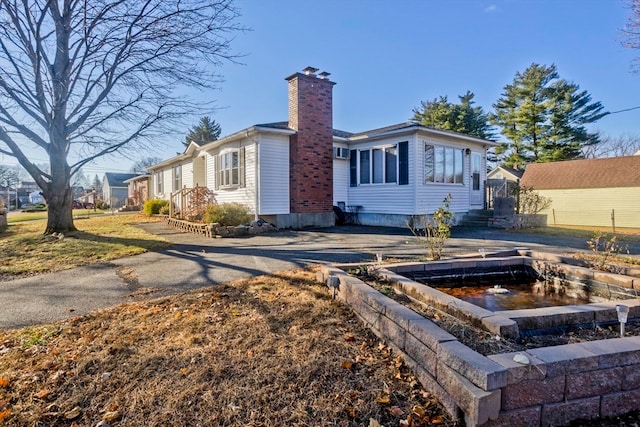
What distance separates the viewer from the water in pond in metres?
4.05

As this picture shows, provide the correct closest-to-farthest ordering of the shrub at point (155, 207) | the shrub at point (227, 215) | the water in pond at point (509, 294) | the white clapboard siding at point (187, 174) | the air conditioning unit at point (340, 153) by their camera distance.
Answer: the water in pond at point (509, 294)
the shrub at point (227, 215)
the air conditioning unit at point (340, 153)
the white clapboard siding at point (187, 174)
the shrub at point (155, 207)

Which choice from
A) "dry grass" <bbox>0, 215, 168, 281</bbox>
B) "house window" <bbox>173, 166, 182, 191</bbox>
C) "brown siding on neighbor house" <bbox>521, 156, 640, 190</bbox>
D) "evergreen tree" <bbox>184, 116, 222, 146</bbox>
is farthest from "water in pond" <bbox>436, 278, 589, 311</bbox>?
"evergreen tree" <bbox>184, 116, 222, 146</bbox>

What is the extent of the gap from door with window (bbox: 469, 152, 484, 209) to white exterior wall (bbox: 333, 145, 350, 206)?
17.3 ft

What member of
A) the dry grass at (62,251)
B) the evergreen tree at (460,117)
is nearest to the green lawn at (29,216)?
the dry grass at (62,251)

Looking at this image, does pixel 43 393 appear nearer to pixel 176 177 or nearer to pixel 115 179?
pixel 176 177

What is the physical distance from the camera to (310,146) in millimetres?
12664

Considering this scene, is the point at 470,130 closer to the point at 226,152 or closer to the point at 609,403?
the point at 226,152

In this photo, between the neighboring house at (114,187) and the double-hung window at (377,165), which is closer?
the double-hung window at (377,165)

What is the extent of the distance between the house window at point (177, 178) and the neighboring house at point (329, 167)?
25.6 feet

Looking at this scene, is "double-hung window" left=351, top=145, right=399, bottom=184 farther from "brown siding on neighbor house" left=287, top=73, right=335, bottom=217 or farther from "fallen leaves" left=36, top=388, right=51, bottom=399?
"fallen leaves" left=36, top=388, right=51, bottom=399

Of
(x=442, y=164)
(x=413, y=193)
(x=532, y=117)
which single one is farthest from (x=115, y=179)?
(x=532, y=117)

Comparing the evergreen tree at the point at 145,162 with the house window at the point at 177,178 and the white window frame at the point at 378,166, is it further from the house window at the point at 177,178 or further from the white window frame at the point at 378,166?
the white window frame at the point at 378,166

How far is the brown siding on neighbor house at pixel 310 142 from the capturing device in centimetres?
1241

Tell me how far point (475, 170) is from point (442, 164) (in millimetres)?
2588
